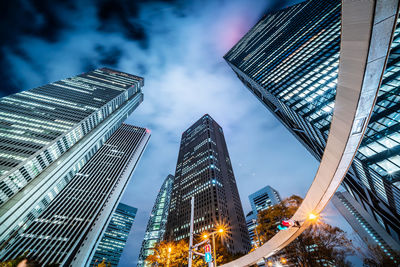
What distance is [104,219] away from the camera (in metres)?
86.8

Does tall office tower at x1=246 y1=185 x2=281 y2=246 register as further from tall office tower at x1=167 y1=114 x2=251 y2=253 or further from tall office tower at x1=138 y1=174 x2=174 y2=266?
tall office tower at x1=138 y1=174 x2=174 y2=266

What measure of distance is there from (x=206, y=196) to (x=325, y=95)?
231ft

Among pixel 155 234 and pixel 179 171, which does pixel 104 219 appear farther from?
pixel 155 234

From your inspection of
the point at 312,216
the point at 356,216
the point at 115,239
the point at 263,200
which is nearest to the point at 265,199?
the point at 263,200

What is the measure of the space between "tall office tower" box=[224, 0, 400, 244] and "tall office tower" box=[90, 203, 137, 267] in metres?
149

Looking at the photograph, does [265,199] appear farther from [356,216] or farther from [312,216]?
[312,216]

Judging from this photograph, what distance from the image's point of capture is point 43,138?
65.7m

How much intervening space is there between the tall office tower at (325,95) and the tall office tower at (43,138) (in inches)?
3164

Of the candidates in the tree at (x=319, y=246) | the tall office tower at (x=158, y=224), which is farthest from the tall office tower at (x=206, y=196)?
the tree at (x=319, y=246)

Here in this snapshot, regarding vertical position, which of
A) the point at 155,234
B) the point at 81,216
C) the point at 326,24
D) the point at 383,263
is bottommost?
the point at 383,263

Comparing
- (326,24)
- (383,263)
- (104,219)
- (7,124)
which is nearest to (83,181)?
(104,219)

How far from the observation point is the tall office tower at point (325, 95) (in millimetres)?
19688

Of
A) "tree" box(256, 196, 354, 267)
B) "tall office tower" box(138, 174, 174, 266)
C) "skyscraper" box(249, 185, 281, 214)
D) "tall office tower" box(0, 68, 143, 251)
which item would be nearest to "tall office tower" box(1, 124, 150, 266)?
"tall office tower" box(0, 68, 143, 251)

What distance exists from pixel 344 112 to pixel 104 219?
362 feet
